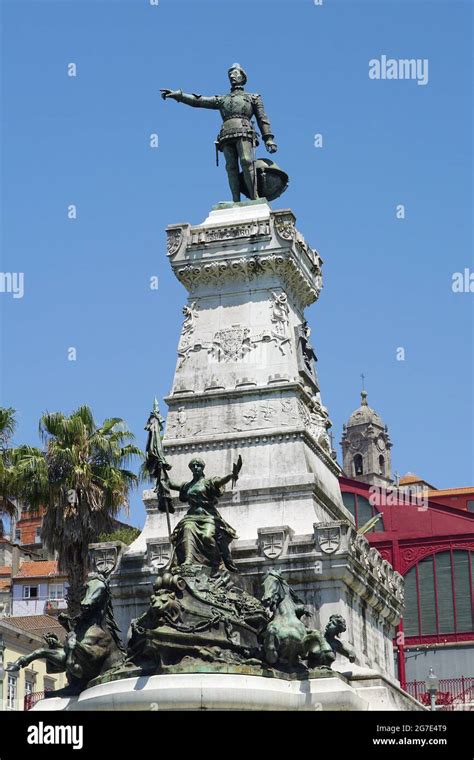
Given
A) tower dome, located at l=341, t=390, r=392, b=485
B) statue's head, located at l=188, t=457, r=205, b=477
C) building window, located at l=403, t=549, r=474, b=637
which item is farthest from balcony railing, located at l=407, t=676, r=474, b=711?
tower dome, located at l=341, t=390, r=392, b=485

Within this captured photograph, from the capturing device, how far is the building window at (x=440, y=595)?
55.8 m

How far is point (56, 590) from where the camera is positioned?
8231cm

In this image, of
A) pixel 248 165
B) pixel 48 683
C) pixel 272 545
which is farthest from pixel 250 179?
pixel 48 683

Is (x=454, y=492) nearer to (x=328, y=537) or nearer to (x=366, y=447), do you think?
(x=366, y=447)

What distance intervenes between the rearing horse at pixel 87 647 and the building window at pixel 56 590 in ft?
161

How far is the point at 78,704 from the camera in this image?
3180cm

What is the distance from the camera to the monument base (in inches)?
1172

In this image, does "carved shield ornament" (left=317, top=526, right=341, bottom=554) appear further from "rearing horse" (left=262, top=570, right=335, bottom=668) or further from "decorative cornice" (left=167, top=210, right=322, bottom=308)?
"decorative cornice" (left=167, top=210, right=322, bottom=308)
